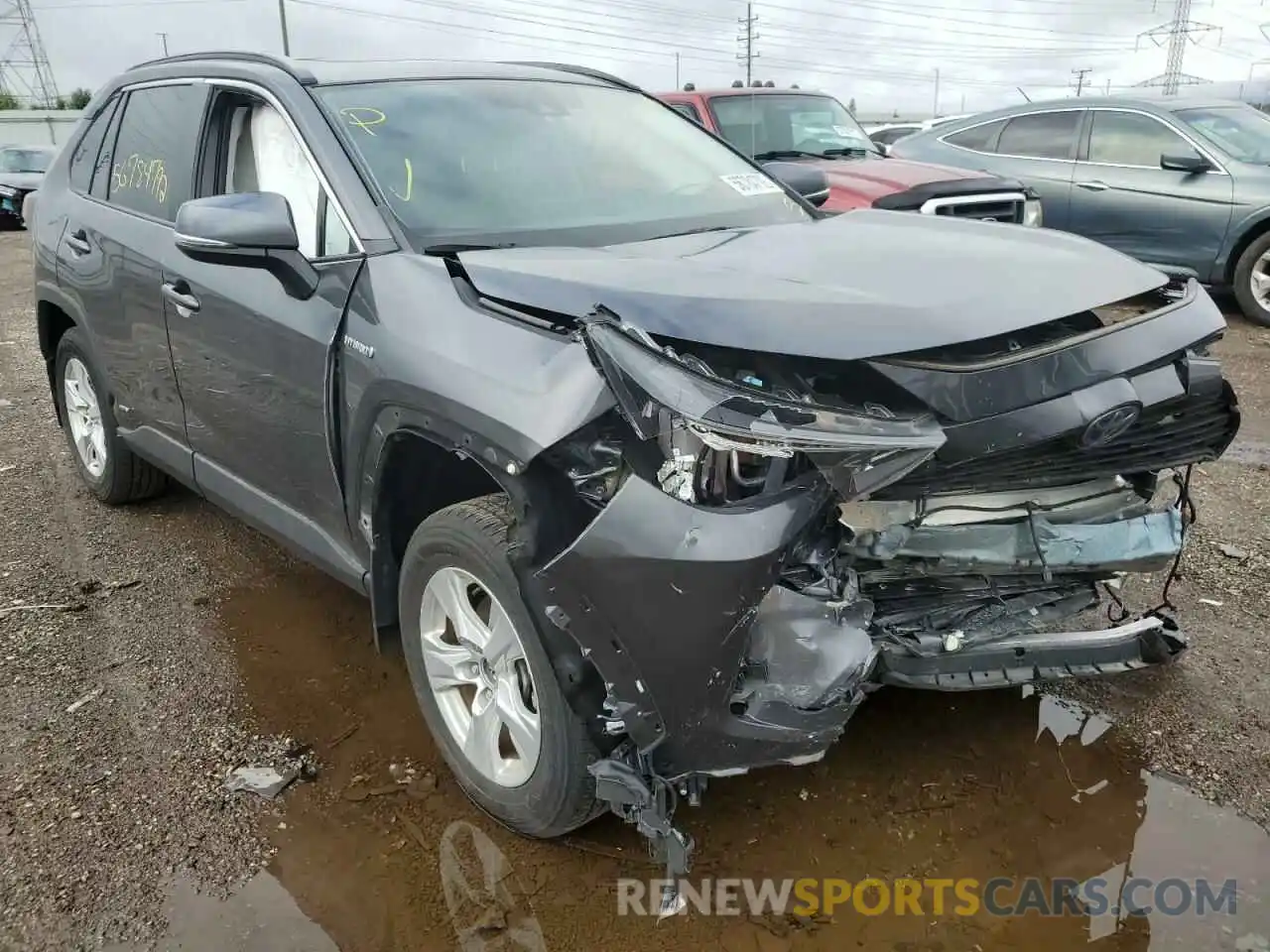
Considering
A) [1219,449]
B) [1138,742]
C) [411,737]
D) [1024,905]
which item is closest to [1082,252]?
[1219,449]

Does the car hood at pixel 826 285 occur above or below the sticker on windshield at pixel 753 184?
below

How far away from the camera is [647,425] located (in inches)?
76.6

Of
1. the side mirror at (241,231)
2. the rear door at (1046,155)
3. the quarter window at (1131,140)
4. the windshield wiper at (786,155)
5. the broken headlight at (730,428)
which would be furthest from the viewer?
the rear door at (1046,155)

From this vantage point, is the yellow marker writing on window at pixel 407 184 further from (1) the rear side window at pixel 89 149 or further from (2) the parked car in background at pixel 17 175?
(2) the parked car in background at pixel 17 175

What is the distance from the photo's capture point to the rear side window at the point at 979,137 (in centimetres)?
916

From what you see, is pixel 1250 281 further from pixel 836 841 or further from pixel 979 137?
pixel 836 841

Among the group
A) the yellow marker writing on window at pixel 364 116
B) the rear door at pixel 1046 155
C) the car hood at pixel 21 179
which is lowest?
the car hood at pixel 21 179

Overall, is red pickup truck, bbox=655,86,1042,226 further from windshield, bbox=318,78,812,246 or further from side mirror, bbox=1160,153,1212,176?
windshield, bbox=318,78,812,246

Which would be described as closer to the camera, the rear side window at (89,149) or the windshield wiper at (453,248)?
the windshield wiper at (453,248)

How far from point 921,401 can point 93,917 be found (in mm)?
2249

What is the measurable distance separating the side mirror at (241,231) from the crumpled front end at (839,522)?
107 cm

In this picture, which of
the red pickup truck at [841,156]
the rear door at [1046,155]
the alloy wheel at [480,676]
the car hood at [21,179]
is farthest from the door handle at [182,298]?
the car hood at [21,179]

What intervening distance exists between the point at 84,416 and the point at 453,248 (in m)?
3.09

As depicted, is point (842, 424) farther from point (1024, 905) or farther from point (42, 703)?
point (42, 703)
